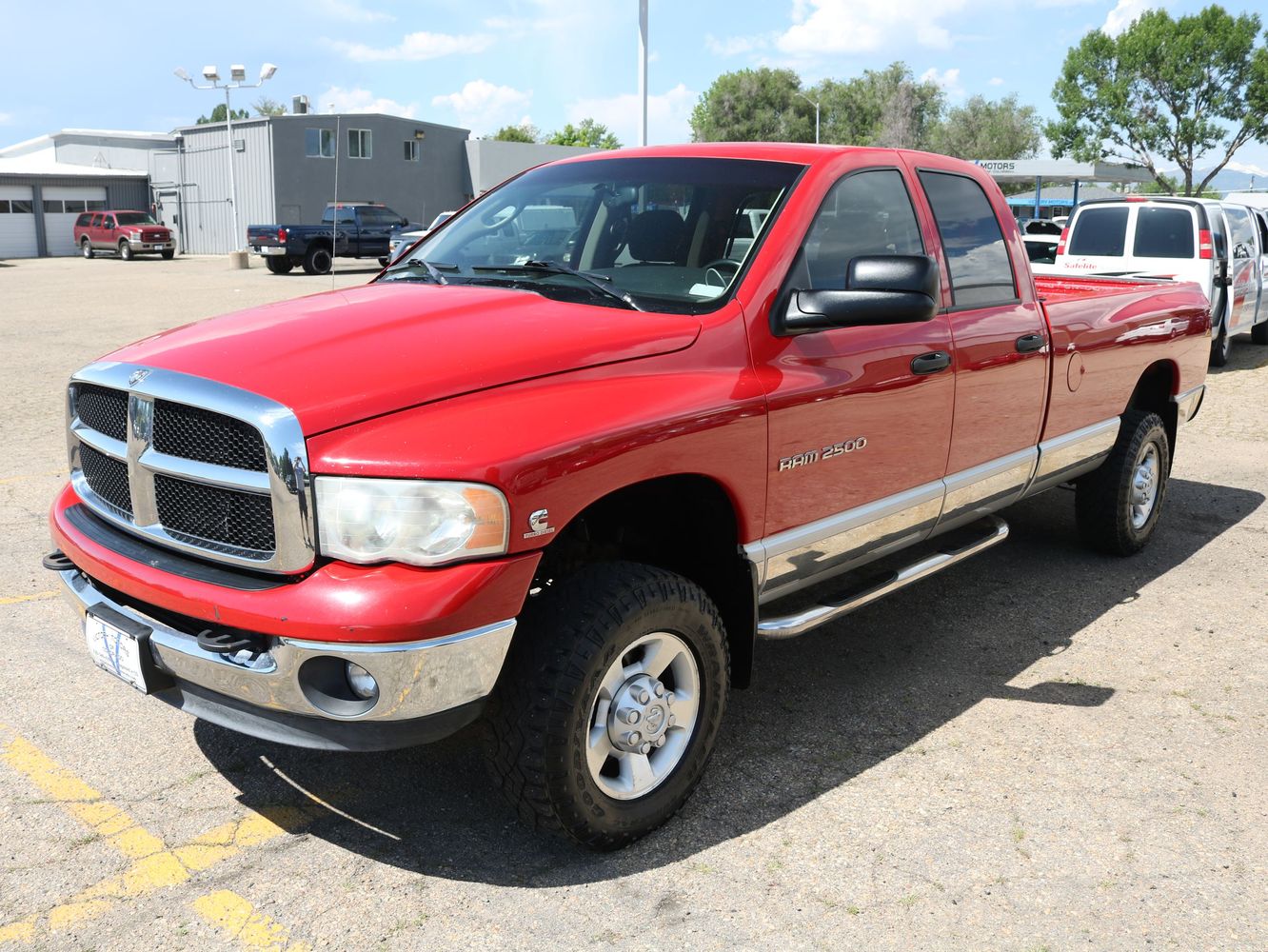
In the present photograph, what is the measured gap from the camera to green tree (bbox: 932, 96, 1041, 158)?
86375 mm

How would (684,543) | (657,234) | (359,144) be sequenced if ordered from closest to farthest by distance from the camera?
1. (684,543)
2. (657,234)
3. (359,144)

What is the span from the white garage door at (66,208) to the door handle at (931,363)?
5170 centimetres

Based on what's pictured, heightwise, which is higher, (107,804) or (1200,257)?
(1200,257)

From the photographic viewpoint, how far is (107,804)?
11.1 feet

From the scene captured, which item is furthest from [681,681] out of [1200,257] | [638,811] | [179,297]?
→ [179,297]

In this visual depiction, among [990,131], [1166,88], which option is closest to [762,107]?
[990,131]

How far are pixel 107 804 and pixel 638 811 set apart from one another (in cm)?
157

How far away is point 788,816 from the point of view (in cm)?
337

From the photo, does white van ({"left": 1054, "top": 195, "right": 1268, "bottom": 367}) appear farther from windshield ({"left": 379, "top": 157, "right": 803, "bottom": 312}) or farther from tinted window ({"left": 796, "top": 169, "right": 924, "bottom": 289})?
windshield ({"left": 379, "top": 157, "right": 803, "bottom": 312})

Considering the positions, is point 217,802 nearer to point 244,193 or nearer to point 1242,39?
point 244,193

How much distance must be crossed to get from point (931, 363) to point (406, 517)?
213 centimetres

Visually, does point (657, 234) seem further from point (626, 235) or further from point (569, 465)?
point (569, 465)

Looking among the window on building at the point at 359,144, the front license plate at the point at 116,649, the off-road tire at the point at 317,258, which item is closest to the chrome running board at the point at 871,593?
the front license plate at the point at 116,649

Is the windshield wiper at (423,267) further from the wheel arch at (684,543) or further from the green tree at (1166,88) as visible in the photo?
the green tree at (1166,88)
